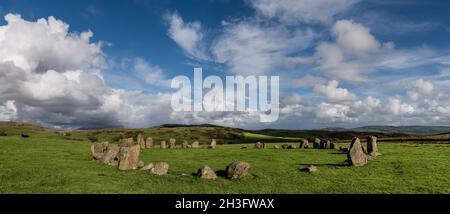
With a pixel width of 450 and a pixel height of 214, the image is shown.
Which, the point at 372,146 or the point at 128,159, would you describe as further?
the point at 372,146

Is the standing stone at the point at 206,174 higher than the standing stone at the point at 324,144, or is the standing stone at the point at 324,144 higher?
the standing stone at the point at 324,144

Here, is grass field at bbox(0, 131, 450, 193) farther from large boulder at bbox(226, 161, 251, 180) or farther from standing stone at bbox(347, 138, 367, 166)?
standing stone at bbox(347, 138, 367, 166)

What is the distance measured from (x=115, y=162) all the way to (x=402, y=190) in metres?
27.8

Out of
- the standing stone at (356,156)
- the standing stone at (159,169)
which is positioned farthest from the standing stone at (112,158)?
the standing stone at (356,156)

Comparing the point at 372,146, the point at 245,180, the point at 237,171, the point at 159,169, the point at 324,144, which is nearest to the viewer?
the point at 245,180

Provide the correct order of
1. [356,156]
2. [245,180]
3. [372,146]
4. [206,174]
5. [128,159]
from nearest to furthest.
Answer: [245,180]
[206,174]
[128,159]
[356,156]
[372,146]

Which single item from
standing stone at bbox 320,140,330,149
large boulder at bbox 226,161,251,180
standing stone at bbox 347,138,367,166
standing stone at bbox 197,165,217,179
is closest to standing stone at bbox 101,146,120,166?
standing stone at bbox 197,165,217,179

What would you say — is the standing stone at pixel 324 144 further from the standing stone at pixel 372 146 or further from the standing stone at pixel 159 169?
the standing stone at pixel 159 169

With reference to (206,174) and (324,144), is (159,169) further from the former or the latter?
(324,144)

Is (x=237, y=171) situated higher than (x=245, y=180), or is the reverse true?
(x=237, y=171)

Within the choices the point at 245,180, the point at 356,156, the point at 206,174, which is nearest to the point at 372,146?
the point at 356,156
